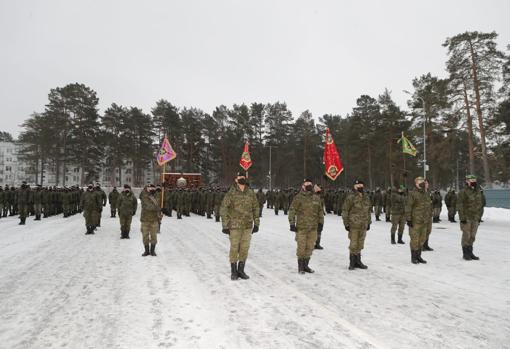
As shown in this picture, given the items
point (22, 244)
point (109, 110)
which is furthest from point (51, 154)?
point (22, 244)

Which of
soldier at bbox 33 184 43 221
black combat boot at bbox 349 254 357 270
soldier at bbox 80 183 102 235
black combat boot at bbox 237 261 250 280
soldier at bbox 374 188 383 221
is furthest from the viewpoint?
soldier at bbox 374 188 383 221

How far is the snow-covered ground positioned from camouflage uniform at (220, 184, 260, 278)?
21.5 inches

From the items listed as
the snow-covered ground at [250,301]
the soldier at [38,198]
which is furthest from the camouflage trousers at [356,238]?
the soldier at [38,198]

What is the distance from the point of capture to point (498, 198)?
2631 cm

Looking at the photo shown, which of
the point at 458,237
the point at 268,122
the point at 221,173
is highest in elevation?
the point at 268,122

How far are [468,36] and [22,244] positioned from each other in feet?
125

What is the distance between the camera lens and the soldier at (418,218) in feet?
27.6

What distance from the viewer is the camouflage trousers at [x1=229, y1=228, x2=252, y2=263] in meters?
6.99

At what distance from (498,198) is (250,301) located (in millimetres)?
27167

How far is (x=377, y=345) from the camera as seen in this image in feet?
12.6

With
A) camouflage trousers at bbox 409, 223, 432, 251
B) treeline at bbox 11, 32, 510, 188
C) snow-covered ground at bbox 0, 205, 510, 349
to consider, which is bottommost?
snow-covered ground at bbox 0, 205, 510, 349

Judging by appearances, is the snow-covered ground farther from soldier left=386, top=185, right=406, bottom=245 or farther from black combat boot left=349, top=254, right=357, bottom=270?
soldier left=386, top=185, right=406, bottom=245

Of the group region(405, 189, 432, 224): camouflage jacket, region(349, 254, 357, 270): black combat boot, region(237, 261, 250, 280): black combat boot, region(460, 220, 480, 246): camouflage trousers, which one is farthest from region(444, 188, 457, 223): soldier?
region(237, 261, 250, 280): black combat boot

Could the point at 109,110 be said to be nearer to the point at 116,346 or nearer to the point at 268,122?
the point at 268,122
